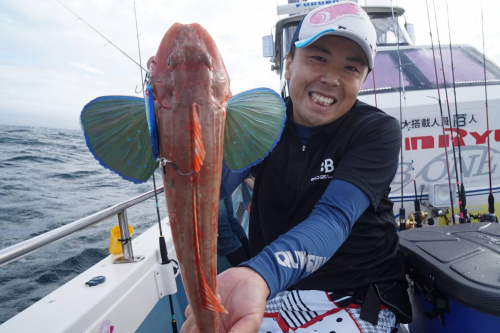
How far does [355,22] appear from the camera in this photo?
1.95 meters

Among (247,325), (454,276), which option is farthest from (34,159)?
(454,276)

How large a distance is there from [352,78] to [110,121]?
147 cm

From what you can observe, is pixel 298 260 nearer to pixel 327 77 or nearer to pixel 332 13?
pixel 327 77

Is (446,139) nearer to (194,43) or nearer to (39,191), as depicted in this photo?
(194,43)

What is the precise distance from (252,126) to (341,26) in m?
1.00

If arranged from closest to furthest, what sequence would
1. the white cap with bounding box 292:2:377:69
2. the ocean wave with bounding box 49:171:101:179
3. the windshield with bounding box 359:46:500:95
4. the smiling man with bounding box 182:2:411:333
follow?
1. the smiling man with bounding box 182:2:411:333
2. the white cap with bounding box 292:2:377:69
3. the windshield with bounding box 359:46:500:95
4. the ocean wave with bounding box 49:171:101:179

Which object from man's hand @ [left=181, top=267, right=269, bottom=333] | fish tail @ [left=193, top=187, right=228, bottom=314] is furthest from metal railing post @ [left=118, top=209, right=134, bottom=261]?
fish tail @ [left=193, top=187, right=228, bottom=314]

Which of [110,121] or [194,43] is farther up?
[194,43]

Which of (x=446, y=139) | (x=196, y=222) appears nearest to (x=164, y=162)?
(x=196, y=222)

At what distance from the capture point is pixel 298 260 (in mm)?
1445

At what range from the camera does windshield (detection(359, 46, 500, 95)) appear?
5.30m

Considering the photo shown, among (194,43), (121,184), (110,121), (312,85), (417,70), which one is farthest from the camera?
(121,184)

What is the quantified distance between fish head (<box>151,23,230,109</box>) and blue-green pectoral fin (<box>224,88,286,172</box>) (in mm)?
197

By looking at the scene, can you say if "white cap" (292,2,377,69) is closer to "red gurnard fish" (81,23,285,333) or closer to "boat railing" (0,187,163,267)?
"red gurnard fish" (81,23,285,333)
